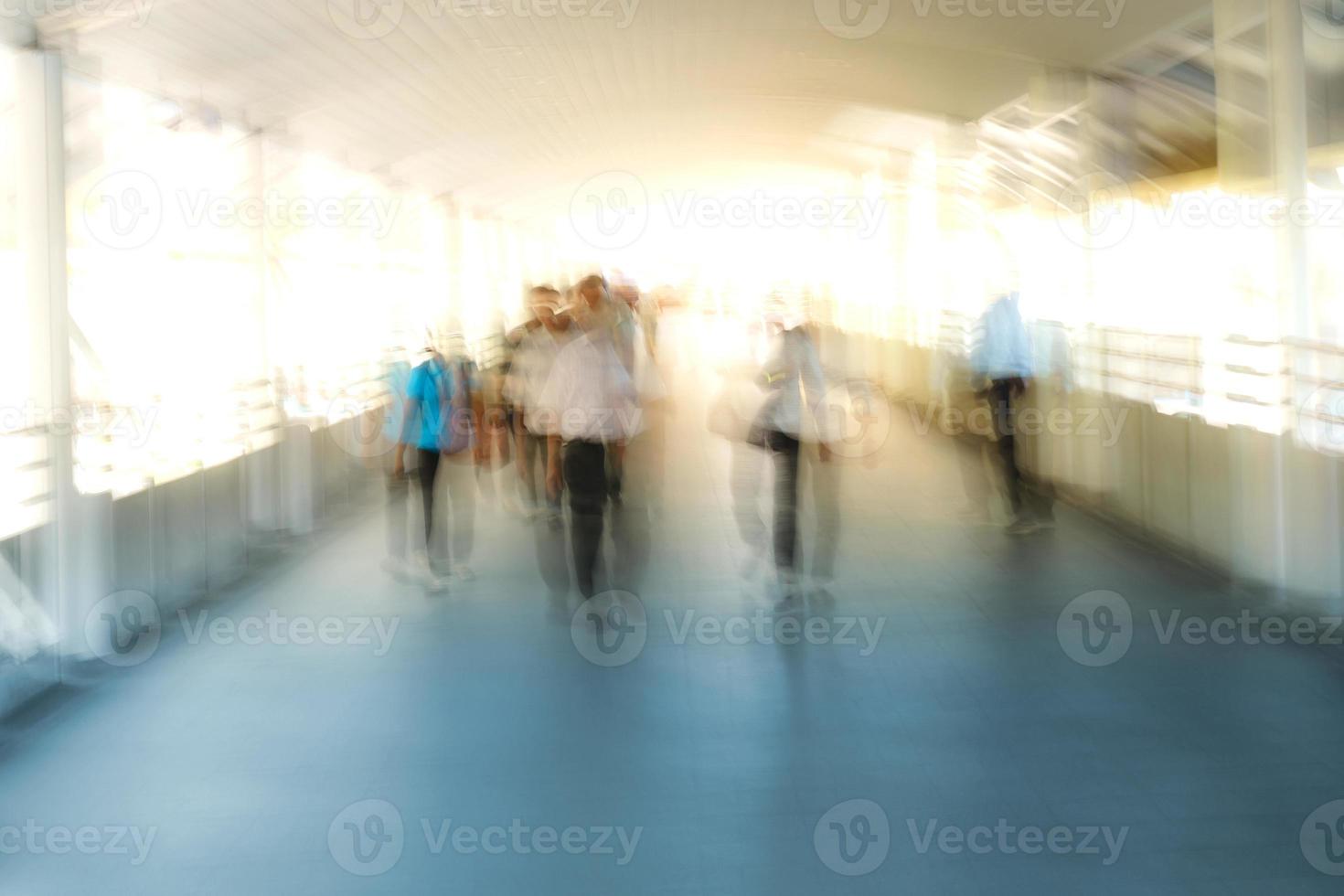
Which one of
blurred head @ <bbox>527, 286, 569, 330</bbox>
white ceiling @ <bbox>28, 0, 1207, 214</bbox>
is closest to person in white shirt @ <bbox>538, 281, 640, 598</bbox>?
blurred head @ <bbox>527, 286, 569, 330</bbox>

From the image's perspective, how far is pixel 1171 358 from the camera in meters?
8.81

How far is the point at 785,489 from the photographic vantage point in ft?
23.9

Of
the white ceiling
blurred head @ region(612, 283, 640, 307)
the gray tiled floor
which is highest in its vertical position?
the white ceiling

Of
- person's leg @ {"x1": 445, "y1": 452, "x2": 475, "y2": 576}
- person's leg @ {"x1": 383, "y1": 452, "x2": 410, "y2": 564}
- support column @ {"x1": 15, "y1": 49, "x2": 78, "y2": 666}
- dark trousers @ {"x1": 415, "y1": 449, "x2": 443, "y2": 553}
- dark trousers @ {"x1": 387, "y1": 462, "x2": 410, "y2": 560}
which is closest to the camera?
support column @ {"x1": 15, "y1": 49, "x2": 78, "y2": 666}

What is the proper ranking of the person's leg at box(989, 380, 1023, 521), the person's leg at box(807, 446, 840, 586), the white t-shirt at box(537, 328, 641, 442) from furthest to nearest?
the person's leg at box(989, 380, 1023, 521)
the person's leg at box(807, 446, 840, 586)
the white t-shirt at box(537, 328, 641, 442)

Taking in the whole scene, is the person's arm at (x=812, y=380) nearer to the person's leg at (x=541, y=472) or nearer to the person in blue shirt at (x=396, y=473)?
the person in blue shirt at (x=396, y=473)

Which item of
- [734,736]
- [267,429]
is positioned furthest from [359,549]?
[734,736]

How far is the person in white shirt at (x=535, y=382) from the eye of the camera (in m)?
7.09

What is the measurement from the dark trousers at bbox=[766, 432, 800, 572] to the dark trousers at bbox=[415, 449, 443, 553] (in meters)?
1.87

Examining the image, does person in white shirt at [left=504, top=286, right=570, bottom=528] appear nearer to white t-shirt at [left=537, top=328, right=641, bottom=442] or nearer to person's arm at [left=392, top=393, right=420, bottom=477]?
white t-shirt at [left=537, top=328, right=641, bottom=442]

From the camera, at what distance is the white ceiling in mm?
8133

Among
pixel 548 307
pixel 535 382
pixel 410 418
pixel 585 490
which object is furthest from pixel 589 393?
pixel 410 418

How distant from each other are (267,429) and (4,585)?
3909 mm

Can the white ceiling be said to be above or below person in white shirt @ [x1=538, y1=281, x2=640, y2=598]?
above
